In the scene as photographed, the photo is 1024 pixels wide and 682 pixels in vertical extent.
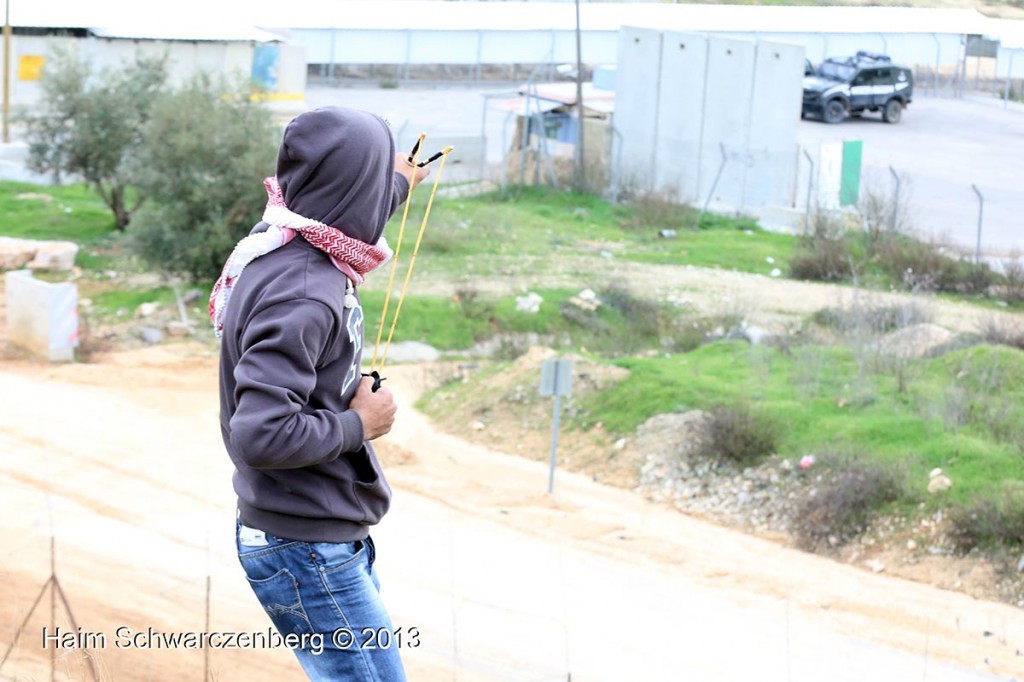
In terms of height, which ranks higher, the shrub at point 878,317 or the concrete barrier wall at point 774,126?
the concrete barrier wall at point 774,126

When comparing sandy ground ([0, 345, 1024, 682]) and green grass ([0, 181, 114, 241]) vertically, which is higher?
green grass ([0, 181, 114, 241])

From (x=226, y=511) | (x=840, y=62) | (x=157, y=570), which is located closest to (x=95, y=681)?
(x=157, y=570)

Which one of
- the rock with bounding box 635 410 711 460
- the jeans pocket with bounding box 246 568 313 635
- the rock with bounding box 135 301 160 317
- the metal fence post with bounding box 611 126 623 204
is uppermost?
the jeans pocket with bounding box 246 568 313 635

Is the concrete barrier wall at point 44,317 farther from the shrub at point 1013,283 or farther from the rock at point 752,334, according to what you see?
the shrub at point 1013,283

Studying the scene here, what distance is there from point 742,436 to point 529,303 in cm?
656

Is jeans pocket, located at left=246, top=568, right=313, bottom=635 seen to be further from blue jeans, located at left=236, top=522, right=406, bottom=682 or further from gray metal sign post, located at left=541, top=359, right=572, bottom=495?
gray metal sign post, located at left=541, top=359, right=572, bottom=495

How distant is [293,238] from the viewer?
277 centimetres

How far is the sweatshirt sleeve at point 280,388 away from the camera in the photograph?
2561 mm

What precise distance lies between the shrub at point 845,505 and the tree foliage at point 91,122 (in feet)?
43.5

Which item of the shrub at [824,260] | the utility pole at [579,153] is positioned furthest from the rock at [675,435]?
the utility pole at [579,153]

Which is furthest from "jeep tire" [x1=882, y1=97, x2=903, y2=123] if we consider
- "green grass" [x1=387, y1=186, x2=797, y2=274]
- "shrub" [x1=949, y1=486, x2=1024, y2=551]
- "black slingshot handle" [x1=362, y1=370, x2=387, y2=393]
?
"black slingshot handle" [x1=362, y1=370, x2=387, y2=393]

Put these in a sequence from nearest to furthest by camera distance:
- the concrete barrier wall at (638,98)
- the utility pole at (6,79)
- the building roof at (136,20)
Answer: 1. the utility pole at (6,79)
2. the concrete barrier wall at (638,98)
3. the building roof at (136,20)

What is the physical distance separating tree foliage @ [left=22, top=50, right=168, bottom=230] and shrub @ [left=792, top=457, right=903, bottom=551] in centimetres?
1327

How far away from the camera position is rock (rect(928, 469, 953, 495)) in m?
9.89
